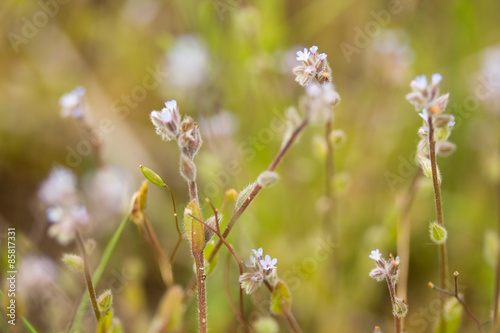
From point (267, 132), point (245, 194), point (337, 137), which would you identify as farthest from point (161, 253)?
point (267, 132)

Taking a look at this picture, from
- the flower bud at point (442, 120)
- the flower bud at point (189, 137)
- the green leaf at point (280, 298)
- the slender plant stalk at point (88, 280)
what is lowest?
the green leaf at point (280, 298)

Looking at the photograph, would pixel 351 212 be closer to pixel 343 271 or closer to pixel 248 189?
pixel 343 271

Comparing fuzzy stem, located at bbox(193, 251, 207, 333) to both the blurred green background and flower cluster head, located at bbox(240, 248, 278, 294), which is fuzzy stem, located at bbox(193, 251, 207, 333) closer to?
flower cluster head, located at bbox(240, 248, 278, 294)

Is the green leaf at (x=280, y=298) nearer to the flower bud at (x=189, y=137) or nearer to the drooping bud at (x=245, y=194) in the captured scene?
the drooping bud at (x=245, y=194)

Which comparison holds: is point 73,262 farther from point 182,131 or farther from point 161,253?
point 182,131

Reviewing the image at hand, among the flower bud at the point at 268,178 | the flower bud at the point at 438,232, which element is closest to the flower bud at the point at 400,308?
the flower bud at the point at 438,232

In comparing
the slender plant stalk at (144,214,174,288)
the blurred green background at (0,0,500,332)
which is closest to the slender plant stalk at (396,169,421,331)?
the blurred green background at (0,0,500,332)
